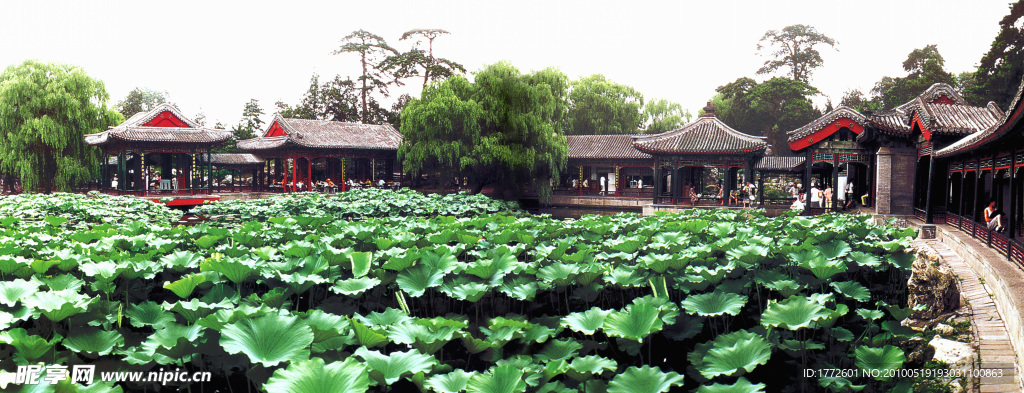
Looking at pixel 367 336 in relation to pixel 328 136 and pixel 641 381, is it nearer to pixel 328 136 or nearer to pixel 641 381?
pixel 641 381

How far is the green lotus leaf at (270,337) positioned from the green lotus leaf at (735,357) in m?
2.04

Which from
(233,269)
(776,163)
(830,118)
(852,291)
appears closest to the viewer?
(233,269)

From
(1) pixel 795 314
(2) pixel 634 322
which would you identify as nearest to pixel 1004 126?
(1) pixel 795 314

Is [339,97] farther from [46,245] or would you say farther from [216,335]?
[216,335]

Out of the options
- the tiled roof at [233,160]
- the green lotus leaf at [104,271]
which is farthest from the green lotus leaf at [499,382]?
the tiled roof at [233,160]

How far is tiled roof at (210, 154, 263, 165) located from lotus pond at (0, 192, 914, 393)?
25238 millimetres

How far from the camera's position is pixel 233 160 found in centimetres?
3138

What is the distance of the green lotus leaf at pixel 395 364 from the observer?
2.87 meters

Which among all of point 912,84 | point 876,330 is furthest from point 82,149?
point 912,84

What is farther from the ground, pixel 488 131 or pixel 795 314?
pixel 488 131

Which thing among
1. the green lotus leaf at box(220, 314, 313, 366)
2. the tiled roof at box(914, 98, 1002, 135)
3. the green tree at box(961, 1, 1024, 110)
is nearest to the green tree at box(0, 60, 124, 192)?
the green lotus leaf at box(220, 314, 313, 366)

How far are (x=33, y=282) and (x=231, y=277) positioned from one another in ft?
3.91

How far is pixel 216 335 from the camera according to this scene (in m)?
3.28

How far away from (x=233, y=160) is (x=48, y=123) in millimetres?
10636
